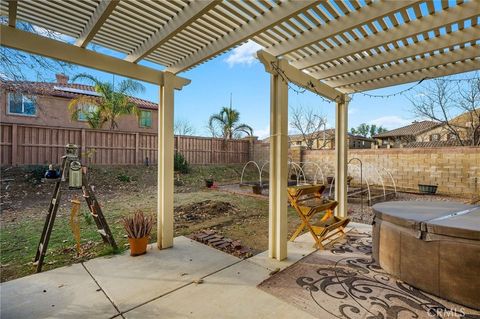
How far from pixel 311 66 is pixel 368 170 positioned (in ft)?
29.8

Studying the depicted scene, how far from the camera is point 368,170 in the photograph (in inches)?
426

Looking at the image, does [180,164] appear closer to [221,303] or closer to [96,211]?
[96,211]

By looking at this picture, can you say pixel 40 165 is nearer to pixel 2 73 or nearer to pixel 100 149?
pixel 100 149

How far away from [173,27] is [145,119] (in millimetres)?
13530

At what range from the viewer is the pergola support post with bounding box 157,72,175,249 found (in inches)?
131

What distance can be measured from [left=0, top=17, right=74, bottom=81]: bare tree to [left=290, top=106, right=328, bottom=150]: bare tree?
18.0 metres

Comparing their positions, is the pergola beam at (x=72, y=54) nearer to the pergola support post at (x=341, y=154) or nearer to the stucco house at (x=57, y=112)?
the pergola support post at (x=341, y=154)

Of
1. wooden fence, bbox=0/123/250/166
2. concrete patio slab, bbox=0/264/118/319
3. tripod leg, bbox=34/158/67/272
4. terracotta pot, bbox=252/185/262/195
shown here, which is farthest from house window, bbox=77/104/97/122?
concrete patio slab, bbox=0/264/118/319

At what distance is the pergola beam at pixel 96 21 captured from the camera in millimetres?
1991

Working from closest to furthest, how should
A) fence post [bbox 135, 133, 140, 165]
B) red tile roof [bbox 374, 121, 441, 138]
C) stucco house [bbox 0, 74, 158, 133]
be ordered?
stucco house [bbox 0, 74, 158, 133] → fence post [bbox 135, 133, 140, 165] → red tile roof [bbox 374, 121, 441, 138]

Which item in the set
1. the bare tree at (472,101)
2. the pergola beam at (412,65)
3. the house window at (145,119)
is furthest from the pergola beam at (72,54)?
the bare tree at (472,101)

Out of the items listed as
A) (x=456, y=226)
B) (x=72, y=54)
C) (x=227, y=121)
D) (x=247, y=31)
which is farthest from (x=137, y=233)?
(x=227, y=121)

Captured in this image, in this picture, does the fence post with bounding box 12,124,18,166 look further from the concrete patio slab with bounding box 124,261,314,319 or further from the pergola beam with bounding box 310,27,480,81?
the pergola beam with bounding box 310,27,480,81

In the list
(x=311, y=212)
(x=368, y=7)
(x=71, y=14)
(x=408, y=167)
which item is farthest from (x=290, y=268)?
(x=408, y=167)
